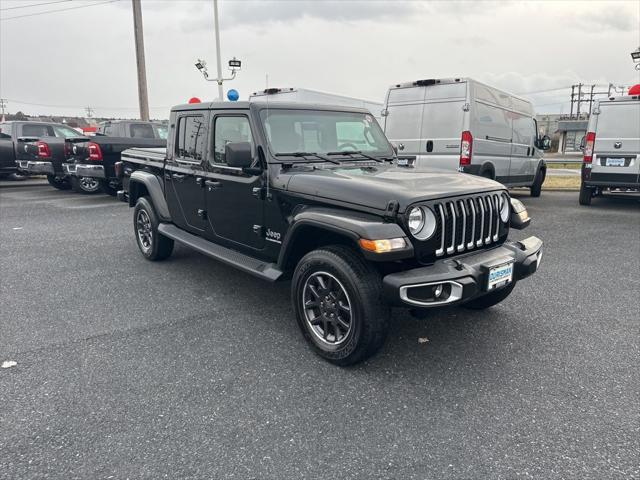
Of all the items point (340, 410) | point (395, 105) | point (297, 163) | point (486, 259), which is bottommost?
point (340, 410)

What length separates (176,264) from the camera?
5766 mm

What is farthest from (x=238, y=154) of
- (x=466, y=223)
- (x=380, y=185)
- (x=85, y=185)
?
(x=85, y=185)

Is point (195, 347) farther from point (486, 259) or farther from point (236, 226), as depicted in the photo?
point (486, 259)

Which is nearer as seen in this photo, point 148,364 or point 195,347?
point 148,364

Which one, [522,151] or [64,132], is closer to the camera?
[522,151]

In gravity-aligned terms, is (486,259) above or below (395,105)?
below

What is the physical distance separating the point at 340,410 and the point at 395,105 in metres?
7.80

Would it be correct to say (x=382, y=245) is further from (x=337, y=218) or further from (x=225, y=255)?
(x=225, y=255)

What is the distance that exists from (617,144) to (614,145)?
0.19 feet

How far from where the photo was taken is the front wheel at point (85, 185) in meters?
12.0

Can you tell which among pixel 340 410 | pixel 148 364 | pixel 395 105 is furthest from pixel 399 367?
pixel 395 105

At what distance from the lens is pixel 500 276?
3.15 m

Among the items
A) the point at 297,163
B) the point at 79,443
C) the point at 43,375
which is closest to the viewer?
the point at 79,443

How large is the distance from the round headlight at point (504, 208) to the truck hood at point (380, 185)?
0.13m
